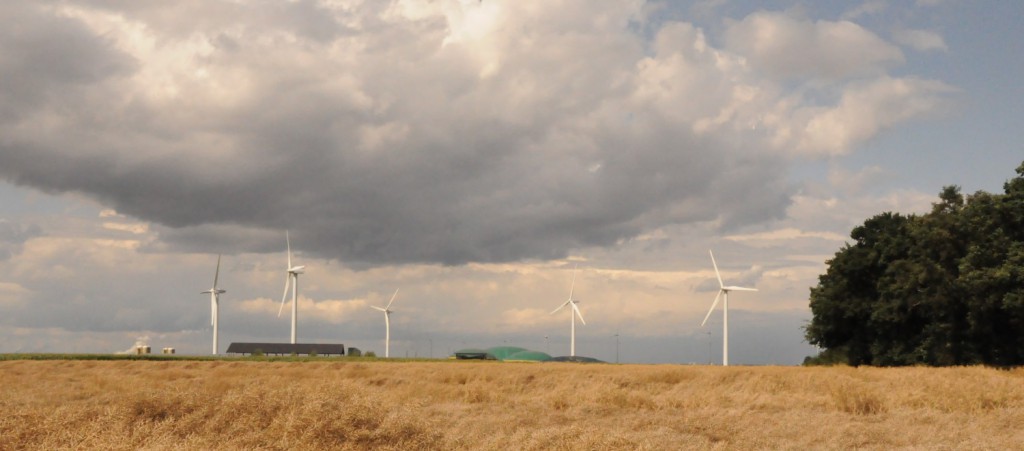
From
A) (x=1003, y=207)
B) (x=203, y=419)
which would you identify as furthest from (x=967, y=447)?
(x=1003, y=207)

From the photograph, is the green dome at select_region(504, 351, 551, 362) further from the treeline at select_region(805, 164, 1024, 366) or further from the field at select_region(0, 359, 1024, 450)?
the field at select_region(0, 359, 1024, 450)

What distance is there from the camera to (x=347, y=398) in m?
17.0

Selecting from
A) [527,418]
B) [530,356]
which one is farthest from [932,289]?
[530,356]

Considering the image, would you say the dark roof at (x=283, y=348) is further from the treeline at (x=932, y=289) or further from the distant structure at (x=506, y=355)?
the treeline at (x=932, y=289)

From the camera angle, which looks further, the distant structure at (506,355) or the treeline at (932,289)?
the distant structure at (506,355)

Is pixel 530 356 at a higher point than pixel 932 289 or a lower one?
lower

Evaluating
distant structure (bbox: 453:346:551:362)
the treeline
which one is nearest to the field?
the treeline

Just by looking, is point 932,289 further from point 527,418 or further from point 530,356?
point 530,356

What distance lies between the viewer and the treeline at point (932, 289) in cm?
4756

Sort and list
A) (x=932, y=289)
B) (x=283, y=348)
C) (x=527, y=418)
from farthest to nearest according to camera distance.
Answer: (x=283, y=348) < (x=932, y=289) < (x=527, y=418)

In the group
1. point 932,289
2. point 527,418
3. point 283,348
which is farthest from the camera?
point 283,348

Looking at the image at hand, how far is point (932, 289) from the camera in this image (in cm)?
5203

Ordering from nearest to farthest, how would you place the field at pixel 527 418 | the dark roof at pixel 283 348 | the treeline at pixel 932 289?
the field at pixel 527 418
the treeline at pixel 932 289
the dark roof at pixel 283 348

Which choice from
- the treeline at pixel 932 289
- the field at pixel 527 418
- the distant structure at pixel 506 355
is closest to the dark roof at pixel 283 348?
the distant structure at pixel 506 355
